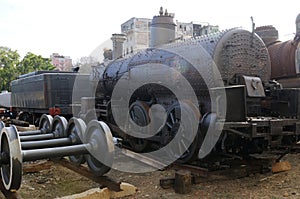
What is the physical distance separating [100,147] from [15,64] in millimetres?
32447

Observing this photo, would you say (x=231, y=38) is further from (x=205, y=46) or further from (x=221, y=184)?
(x=221, y=184)

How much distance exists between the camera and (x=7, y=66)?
32.5 meters

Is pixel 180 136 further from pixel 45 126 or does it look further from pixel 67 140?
pixel 45 126

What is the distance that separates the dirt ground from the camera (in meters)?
4.26

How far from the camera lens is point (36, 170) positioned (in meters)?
5.54

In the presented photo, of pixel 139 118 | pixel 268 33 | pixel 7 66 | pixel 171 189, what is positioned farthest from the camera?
pixel 7 66

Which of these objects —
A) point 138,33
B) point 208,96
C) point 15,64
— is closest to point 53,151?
point 208,96

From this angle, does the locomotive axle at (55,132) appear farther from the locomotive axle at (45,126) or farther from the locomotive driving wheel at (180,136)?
the locomotive driving wheel at (180,136)

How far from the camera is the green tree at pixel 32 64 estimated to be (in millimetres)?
32531

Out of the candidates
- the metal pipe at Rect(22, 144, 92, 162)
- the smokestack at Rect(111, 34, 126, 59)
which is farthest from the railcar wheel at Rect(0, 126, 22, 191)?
the smokestack at Rect(111, 34, 126, 59)

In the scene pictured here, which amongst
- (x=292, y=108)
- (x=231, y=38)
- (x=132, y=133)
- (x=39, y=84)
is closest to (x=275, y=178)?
(x=292, y=108)

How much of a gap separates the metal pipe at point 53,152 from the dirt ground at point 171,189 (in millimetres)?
726

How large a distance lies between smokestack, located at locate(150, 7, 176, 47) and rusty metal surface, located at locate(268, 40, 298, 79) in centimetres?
254

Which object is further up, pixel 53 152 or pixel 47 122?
pixel 47 122
